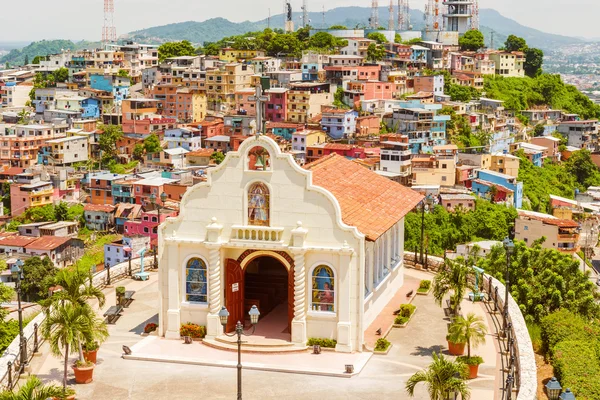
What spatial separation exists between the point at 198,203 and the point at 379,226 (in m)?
5.36

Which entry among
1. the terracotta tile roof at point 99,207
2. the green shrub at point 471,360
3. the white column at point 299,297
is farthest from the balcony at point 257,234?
the terracotta tile roof at point 99,207

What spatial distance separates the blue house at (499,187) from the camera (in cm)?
7956

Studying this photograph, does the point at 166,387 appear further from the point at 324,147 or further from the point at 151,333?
the point at 324,147

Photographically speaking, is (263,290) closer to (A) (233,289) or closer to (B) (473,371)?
(A) (233,289)

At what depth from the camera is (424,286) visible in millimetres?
33188

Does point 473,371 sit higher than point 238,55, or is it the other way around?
point 238,55

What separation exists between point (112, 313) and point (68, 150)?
64623 mm

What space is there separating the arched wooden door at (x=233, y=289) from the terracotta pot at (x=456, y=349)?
6144mm

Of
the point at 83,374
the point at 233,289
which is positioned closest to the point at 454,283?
the point at 233,289

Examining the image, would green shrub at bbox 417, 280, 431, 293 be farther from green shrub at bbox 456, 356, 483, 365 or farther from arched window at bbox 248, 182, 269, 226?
green shrub at bbox 456, 356, 483, 365

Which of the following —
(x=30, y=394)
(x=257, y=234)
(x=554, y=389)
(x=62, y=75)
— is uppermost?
(x=62, y=75)

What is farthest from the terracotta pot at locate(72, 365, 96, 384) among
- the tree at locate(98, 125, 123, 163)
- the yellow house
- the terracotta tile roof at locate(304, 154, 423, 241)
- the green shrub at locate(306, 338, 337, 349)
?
the yellow house

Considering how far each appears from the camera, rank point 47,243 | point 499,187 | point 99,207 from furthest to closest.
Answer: point 499,187 → point 99,207 → point 47,243

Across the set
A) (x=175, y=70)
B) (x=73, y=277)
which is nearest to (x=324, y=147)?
(x=175, y=70)
